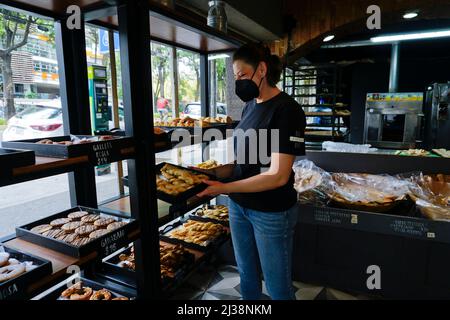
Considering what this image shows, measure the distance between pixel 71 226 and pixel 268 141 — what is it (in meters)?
0.97

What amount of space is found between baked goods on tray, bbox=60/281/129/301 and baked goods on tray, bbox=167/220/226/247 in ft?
2.50

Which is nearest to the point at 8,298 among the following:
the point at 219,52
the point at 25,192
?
the point at 219,52

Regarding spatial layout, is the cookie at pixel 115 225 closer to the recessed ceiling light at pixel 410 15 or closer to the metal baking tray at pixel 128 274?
the metal baking tray at pixel 128 274

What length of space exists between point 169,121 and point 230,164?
0.58 metres

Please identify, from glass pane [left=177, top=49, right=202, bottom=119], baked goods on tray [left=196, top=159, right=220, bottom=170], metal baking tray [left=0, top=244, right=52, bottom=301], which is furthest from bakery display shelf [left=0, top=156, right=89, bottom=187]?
glass pane [left=177, top=49, right=202, bottom=119]

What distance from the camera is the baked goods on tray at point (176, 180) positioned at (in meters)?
1.58

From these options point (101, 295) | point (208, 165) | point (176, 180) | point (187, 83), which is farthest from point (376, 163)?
point (101, 295)

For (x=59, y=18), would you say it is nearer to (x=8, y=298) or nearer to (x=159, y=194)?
(x=159, y=194)

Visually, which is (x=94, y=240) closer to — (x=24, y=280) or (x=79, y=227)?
(x=79, y=227)

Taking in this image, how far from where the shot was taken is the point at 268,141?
1494mm

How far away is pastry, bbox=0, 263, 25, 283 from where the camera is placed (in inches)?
40.8

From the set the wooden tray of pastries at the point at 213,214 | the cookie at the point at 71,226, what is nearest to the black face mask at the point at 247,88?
the cookie at the point at 71,226

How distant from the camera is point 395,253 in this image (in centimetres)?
221

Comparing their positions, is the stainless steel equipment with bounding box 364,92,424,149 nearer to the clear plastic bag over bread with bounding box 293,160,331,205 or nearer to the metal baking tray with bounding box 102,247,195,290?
the clear plastic bag over bread with bounding box 293,160,331,205
